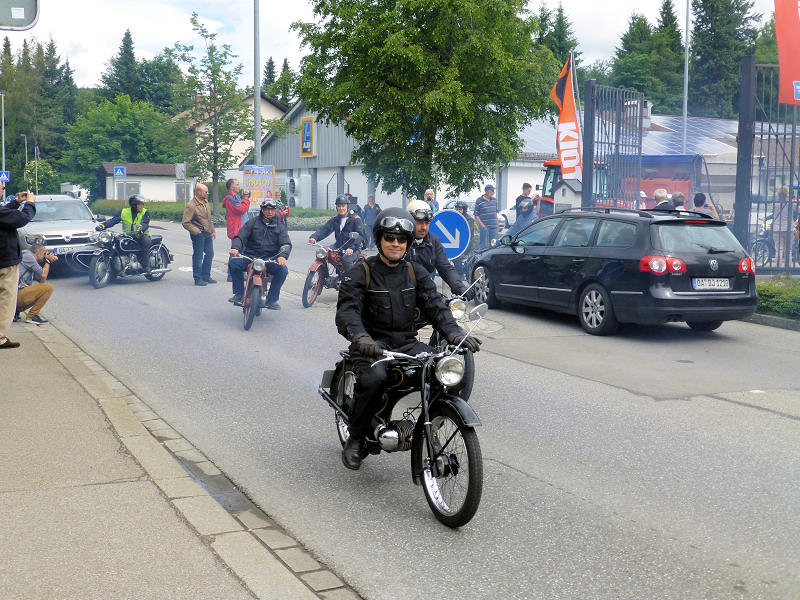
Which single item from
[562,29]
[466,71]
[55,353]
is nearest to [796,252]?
[466,71]

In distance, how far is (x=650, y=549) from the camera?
443 centimetres

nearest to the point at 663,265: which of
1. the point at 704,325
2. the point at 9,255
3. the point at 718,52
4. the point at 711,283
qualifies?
the point at 711,283

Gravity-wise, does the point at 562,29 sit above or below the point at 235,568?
above

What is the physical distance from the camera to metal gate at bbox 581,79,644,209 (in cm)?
1961

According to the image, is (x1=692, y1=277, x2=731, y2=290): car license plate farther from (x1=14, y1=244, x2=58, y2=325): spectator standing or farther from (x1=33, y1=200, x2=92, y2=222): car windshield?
(x1=33, y1=200, x2=92, y2=222): car windshield

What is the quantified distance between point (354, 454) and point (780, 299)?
9.59 meters

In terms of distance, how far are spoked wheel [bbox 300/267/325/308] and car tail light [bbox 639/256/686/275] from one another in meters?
5.33

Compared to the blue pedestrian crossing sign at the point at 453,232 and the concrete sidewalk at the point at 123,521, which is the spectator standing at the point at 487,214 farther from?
the concrete sidewalk at the point at 123,521

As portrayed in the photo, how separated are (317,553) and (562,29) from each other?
81381 millimetres

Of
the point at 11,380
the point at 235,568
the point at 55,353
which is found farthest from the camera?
the point at 55,353

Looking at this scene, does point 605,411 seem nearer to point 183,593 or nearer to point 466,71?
point 183,593

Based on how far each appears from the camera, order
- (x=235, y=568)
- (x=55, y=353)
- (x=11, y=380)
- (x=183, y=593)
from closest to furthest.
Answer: (x=183, y=593) → (x=235, y=568) → (x=11, y=380) → (x=55, y=353)

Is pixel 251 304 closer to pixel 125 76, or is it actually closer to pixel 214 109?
pixel 214 109

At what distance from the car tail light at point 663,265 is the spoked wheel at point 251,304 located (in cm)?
490
